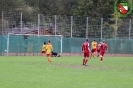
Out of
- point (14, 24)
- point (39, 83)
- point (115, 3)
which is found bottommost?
point (39, 83)

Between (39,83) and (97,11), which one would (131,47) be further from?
(39,83)

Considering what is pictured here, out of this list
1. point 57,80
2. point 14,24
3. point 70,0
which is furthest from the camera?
point 70,0

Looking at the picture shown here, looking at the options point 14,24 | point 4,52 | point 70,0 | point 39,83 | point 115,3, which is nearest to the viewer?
point 39,83

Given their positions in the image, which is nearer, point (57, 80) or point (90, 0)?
point (57, 80)

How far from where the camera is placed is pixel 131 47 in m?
50.4

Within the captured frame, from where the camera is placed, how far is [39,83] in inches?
588

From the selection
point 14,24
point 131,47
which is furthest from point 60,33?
point 131,47

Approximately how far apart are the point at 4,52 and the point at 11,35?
3.02 m

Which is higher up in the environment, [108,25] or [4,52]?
[108,25]

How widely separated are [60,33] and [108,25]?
652 cm

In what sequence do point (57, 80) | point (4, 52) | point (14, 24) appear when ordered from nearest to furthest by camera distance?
point (57, 80)
point (4, 52)
point (14, 24)

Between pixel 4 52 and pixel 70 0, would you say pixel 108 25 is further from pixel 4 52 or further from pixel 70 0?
pixel 70 0

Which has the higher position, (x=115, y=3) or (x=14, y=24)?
(x=115, y=3)

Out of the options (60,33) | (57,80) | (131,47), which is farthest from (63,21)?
(57,80)
